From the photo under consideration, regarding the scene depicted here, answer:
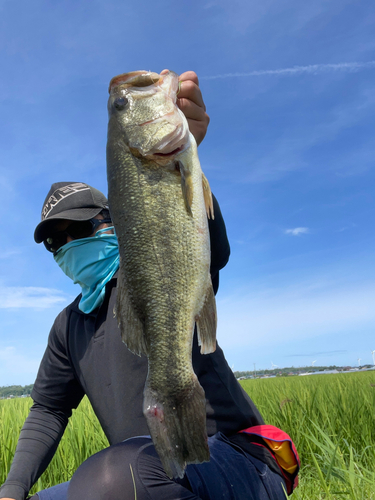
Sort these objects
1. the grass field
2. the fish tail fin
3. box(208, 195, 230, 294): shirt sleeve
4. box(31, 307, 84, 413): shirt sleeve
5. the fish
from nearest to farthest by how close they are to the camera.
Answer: the fish tail fin → the fish → box(208, 195, 230, 294): shirt sleeve → box(31, 307, 84, 413): shirt sleeve → the grass field

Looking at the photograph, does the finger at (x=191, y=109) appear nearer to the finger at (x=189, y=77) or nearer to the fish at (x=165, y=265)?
the finger at (x=189, y=77)

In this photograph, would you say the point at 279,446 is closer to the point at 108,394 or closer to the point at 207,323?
the point at 207,323

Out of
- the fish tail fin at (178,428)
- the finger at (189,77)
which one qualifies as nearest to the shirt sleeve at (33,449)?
the fish tail fin at (178,428)

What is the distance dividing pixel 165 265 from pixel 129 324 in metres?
0.34

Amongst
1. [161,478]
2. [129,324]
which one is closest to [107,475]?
[161,478]

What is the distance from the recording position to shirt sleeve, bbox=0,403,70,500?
8.11 ft

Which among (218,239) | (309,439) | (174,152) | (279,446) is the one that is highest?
(174,152)

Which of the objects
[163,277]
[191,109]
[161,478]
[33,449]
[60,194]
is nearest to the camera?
[163,277]

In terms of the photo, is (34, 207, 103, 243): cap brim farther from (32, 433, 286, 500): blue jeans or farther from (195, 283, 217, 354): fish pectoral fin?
(32, 433, 286, 500): blue jeans

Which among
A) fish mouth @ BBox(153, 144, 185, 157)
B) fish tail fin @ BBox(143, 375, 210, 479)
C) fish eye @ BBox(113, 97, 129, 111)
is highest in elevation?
fish eye @ BBox(113, 97, 129, 111)

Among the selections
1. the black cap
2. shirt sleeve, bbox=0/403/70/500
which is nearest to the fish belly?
the black cap

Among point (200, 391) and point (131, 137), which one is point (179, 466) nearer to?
point (200, 391)

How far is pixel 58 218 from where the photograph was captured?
111 inches

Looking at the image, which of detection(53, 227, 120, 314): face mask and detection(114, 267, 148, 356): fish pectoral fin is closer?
detection(114, 267, 148, 356): fish pectoral fin
